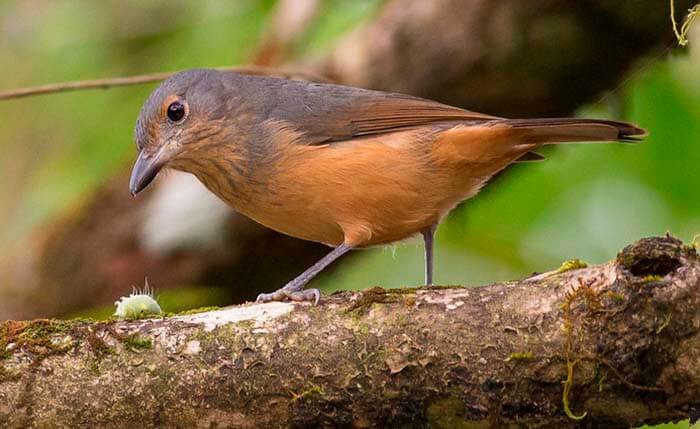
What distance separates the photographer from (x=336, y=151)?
203 inches

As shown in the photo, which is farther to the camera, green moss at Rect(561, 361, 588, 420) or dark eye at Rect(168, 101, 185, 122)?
dark eye at Rect(168, 101, 185, 122)

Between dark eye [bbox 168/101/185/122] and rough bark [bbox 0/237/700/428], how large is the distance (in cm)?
185

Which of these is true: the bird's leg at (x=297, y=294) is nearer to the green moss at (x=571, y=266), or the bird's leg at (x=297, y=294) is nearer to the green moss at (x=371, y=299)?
the green moss at (x=371, y=299)

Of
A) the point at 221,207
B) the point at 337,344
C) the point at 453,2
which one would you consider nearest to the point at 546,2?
the point at 453,2

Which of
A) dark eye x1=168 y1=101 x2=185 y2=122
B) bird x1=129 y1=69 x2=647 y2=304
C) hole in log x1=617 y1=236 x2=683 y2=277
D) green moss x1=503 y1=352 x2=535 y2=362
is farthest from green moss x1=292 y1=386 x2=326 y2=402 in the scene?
dark eye x1=168 y1=101 x2=185 y2=122

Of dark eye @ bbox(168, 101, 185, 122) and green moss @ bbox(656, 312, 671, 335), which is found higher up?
dark eye @ bbox(168, 101, 185, 122)

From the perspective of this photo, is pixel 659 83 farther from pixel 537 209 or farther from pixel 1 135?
pixel 1 135

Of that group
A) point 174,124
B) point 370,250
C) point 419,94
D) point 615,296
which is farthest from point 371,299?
point 370,250

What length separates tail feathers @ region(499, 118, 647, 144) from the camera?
4.91 metres

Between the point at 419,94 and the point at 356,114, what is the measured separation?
1568 mm

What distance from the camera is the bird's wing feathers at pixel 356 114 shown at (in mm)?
5281

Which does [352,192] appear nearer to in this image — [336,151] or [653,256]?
[336,151]

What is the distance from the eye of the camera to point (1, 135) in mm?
9000

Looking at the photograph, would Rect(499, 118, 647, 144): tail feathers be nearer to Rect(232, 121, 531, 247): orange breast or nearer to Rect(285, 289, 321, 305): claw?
Rect(232, 121, 531, 247): orange breast
